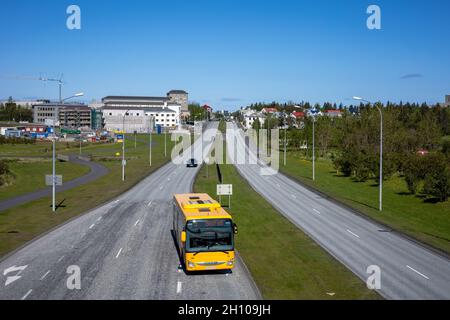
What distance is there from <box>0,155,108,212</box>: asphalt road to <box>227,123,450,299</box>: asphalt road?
2355cm

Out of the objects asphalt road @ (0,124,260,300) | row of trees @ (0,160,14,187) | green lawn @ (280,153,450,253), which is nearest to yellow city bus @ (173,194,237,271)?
asphalt road @ (0,124,260,300)

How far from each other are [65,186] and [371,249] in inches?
1626

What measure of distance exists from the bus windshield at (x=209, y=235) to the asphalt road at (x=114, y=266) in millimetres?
1497

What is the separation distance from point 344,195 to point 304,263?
2926cm

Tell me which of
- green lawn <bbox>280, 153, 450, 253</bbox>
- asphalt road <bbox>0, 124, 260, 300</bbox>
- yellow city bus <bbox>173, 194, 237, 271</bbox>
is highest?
yellow city bus <bbox>173, 194, 237, 271</bbox>

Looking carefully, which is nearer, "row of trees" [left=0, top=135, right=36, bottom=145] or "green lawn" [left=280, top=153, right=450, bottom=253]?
"green lawn" [left=280, top=153, right=450, bottom=253]

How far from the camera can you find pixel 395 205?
48250 mm

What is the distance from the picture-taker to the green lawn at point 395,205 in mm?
35219

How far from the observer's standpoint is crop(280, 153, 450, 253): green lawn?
35219 millimetres

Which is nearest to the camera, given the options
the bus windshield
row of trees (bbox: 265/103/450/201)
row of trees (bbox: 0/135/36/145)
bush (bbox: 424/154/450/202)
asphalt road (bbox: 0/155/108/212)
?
the bus windshield

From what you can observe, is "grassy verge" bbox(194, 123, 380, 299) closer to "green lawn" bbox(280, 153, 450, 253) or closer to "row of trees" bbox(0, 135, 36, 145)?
"green lawn" bbox(280, 153, 450, 253)

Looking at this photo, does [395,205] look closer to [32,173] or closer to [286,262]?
[286,262]

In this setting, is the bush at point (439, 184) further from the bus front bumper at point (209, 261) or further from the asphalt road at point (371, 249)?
the bus front bumper at point (209, 261)
